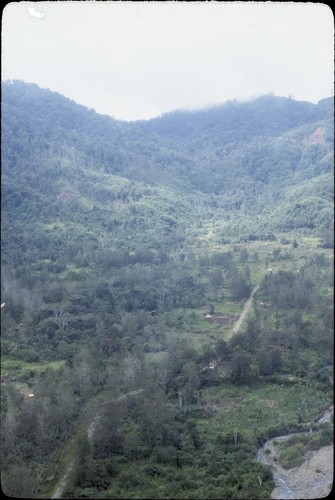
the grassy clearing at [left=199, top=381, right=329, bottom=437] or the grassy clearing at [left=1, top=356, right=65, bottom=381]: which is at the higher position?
the grassy clearing at [left=1, top=356, right=65, bottom=381]

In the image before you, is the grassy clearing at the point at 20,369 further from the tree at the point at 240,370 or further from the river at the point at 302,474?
the river at the point at 302,474

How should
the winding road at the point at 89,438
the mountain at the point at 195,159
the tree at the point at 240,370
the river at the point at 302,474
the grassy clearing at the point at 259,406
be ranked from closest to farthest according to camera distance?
1. the winding road at the point at 89,438
2. the river at the point at 302,474
3. the grassy clearing at the point at 259,406
4. the tree at the point at 240,370
5. the mountain at the point at 195,159

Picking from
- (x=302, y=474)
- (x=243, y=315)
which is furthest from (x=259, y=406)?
(x=243, y=315)

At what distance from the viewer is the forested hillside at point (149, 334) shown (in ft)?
33.9

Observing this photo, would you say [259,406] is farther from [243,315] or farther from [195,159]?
[195,159]

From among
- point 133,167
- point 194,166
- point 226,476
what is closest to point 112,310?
point 226,476

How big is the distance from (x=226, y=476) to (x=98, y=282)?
998 centimetres

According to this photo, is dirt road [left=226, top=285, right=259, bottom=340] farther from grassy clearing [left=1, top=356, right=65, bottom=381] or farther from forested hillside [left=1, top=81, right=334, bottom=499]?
grassy clearing [left=1, top=356, right=65, bottom=381]

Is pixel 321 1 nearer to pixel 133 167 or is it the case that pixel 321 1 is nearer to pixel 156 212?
pixel 156 212

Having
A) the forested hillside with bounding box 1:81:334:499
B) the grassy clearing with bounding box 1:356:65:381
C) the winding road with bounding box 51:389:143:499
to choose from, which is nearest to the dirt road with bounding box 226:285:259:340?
the forested hillside with bounding box 1:81:334:499

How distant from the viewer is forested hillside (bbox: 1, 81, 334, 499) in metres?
10.3

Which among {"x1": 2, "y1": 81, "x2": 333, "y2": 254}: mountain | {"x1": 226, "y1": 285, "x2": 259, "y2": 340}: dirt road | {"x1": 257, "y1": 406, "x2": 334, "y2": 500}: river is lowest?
{"x1": 257, "y1": 406, "x2": 334, "y2": 500}: river

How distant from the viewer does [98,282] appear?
2000 centimetres

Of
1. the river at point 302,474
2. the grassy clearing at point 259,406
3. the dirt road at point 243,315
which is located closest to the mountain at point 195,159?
the dirt road at point 243,315
